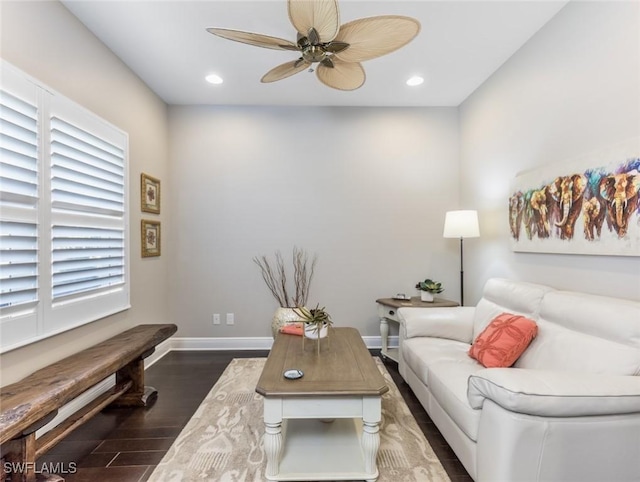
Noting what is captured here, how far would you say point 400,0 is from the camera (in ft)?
6.87

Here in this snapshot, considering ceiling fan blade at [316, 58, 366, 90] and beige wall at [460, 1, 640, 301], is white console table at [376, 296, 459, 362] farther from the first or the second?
ceiling fan blade at [316, 58, 366, 90]

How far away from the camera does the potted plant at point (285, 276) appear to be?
375 cm

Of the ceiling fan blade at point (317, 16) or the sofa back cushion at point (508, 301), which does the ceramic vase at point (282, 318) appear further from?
the ceiling fan blade at point (317, 16)

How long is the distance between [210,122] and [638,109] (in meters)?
3.70

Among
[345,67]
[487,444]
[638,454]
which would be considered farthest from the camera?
[345,67]

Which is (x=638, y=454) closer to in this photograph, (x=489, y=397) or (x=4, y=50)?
A: (x=489, y=397)

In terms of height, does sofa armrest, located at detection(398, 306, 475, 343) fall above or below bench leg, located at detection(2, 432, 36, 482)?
above

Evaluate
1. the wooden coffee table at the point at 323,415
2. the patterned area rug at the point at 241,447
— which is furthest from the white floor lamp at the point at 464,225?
the wooden coffee table at the point at 323,415

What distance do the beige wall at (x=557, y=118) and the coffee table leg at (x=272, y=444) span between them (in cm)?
206

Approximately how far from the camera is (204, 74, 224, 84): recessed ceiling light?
3.07 meters

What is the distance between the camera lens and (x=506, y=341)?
6.64 ft

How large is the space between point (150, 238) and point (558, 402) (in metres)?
3.51

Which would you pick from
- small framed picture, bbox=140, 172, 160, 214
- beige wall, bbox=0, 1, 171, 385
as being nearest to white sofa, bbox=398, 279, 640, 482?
beige wall, bbox=0, 1, 171, 385

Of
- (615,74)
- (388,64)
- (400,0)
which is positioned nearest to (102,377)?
(400,0)
